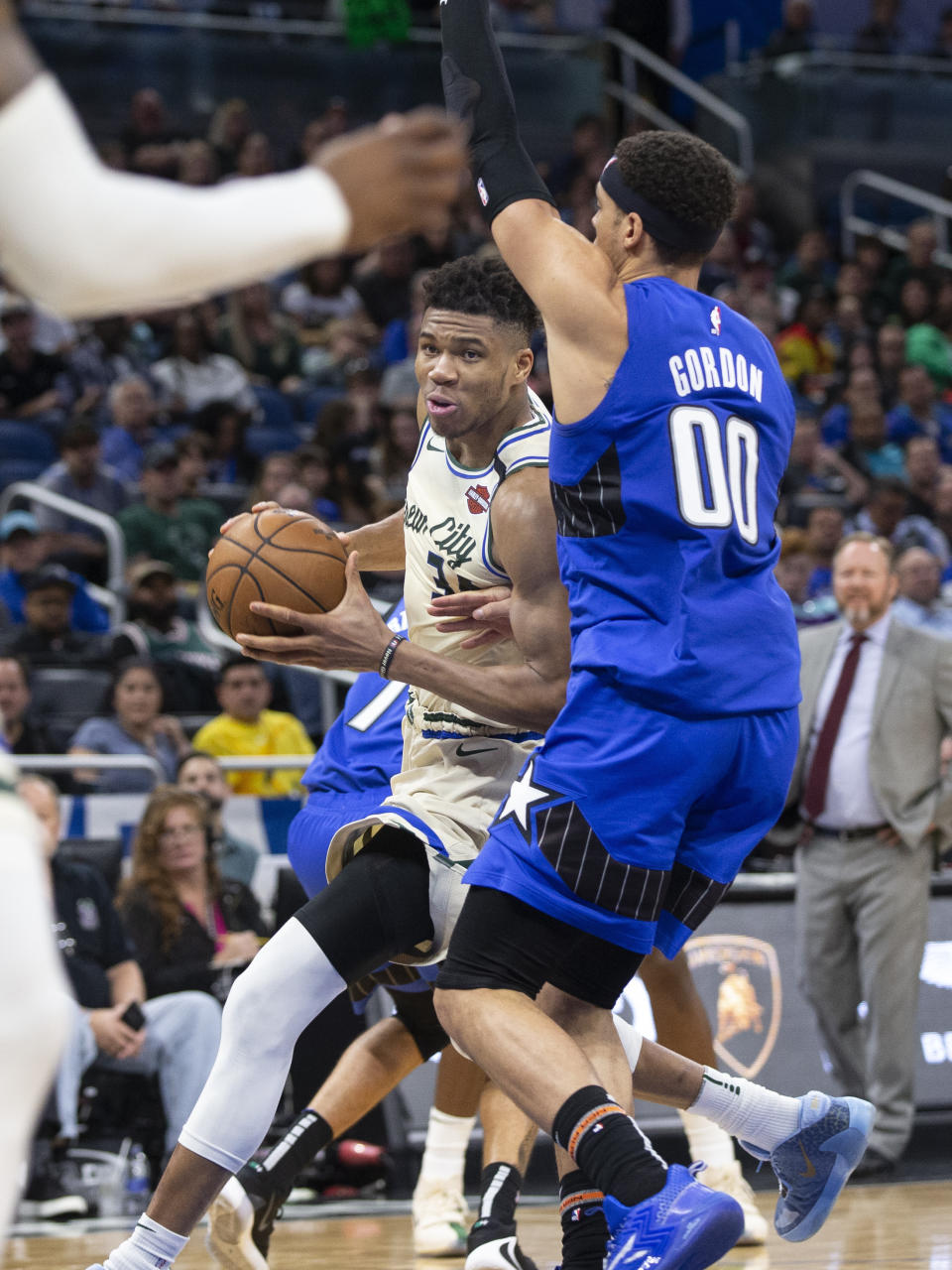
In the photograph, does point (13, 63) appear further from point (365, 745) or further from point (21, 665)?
point (21, 665)

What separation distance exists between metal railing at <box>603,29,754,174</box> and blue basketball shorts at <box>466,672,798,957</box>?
52.1ft

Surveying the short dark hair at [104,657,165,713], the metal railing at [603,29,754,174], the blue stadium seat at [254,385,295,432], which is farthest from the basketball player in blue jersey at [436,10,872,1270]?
the metal railing at [603,29,754,174]

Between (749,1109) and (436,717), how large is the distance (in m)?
1.23

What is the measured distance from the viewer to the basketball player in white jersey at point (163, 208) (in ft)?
6.82

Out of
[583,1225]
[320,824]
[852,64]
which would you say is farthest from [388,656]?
[852,64]

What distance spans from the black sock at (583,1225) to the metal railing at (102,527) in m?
7.14

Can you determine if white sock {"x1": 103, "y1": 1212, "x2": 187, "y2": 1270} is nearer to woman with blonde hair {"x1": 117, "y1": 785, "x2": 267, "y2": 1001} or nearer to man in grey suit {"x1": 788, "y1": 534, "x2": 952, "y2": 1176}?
woman with blonde hair {"x1": 117, "y1": 785, "x2": 267, "y2": 1001}

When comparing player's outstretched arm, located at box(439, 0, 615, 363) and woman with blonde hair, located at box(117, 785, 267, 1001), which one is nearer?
player's outstretched arm, located at box(439, 0, 615, 363)

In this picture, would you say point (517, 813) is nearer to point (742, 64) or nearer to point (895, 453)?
point (895, 453)

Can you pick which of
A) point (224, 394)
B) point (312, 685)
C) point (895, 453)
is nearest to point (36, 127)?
point (312, 685)

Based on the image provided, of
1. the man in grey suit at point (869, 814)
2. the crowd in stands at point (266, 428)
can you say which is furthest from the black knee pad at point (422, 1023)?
the crowd in stands at point (266, 428)

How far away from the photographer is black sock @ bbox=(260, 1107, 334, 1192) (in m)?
4.64

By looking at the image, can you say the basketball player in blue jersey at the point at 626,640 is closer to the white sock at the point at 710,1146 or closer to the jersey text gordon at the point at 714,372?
the jersey text gordon at the point at 714,372

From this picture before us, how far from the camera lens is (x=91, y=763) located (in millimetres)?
7508
